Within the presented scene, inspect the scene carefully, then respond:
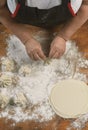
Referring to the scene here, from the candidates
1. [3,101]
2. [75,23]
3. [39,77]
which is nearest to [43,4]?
[75,23]

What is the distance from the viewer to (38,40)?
43.9 inches

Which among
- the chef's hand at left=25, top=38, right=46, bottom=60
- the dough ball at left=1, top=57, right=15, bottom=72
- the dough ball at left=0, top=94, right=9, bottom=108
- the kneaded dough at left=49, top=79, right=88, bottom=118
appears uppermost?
the chef's hand at left=25, top=38, right=46, bottom=60

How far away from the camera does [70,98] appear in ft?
3.05

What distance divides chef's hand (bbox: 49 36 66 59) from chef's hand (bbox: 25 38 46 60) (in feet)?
0.12

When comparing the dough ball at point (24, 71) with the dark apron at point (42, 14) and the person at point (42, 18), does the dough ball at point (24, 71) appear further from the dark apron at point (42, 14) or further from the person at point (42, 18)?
the dark apron at point (42, 14)

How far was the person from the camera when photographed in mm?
1012

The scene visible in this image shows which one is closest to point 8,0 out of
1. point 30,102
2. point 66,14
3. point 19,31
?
point 19,31

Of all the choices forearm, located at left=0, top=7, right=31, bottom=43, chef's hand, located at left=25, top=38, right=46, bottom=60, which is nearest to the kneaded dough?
chef's hand, located at left=25, top=38, right=46, bottom=60

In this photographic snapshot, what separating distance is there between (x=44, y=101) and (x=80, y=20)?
37cm

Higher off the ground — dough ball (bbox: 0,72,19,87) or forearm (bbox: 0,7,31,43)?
forearm (bbox: 0,7,31,43)

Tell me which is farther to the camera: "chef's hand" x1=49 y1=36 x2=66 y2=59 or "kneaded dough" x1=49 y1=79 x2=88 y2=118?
"chef's hand" x1=49 y1=36 x2=66 y2=59

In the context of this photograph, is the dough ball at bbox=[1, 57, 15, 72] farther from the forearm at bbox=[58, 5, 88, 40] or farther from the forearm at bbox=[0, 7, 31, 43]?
the forearm at bbox=[58, 5, 88, 40]

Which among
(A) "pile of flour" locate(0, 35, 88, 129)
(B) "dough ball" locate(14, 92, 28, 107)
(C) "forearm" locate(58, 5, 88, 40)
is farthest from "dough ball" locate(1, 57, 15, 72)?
(C) "forearm" locate(58, 5, 88, 40)

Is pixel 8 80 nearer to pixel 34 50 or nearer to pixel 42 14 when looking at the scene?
pixel 34 50
